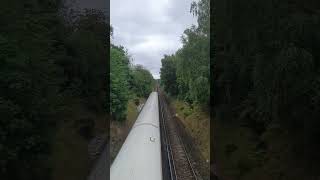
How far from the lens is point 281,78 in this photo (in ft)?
40.3

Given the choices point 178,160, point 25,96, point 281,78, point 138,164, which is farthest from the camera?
point 178,160

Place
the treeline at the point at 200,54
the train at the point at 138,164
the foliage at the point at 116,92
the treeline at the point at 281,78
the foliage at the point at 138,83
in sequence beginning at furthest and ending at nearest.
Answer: the foliage at the point at 138,83, the foliage at the point at 116,92, the treeline at the point at 200,54, the train at the point at 138,164, the treeline at the point at 281,78

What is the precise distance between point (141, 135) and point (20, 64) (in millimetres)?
10300

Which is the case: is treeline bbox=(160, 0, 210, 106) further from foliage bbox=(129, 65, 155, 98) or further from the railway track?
foliage bbox=(129, 65, 155, 98)

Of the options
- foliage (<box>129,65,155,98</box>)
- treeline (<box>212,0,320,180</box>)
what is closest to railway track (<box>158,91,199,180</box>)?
treeline (<box>212,0,320,180</box>)

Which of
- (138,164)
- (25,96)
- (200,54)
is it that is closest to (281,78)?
(138,164)

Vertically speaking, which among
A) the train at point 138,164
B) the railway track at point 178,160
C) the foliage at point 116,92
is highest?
the foliage at point 116,92

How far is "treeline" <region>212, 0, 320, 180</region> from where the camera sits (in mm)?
12094

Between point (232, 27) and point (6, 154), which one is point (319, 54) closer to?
point (232, 27)

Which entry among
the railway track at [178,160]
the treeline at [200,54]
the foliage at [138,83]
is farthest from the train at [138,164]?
the foliage at [138,83]

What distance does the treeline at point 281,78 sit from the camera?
1209cm

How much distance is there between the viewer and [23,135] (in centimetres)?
1273

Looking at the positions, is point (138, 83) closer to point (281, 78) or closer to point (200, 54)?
point (200, 54)

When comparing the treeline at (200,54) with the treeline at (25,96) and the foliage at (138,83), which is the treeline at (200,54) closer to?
the treeline at (25,96)
